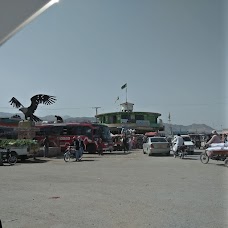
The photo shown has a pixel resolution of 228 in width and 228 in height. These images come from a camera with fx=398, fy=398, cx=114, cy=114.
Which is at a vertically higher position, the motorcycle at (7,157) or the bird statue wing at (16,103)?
the bird statue wing at (16,103)

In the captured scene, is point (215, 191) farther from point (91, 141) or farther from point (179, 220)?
point (91, 141)

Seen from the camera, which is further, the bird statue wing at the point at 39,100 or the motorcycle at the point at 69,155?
the bird statue wing at the point at 39,100

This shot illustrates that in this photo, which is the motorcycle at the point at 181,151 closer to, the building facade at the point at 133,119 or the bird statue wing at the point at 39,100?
the bird statue wing at the point at 39,100

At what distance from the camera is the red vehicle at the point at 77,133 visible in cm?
3684

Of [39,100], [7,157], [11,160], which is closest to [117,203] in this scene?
[11,160]

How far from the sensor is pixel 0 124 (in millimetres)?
39500

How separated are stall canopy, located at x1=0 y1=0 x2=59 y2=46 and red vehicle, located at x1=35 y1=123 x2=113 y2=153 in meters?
32.9

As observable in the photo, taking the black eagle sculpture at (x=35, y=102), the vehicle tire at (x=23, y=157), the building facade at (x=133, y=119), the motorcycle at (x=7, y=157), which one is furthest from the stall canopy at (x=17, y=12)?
the building facade at (x=133, y=119)

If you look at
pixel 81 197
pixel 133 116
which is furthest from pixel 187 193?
pixel 133 116

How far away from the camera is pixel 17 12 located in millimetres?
3027

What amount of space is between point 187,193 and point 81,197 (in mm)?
2697

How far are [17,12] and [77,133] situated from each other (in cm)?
3512

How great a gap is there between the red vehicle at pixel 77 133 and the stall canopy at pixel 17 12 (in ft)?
108

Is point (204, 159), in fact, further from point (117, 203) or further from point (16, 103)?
point (16, 103)
